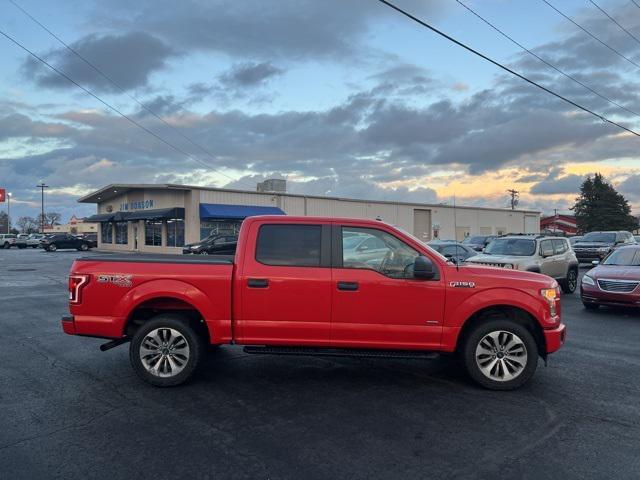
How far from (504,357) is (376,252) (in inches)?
71.6

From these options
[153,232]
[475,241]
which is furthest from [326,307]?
[153,232]

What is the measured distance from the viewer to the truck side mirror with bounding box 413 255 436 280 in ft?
17.3

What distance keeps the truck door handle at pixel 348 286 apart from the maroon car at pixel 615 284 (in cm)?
804

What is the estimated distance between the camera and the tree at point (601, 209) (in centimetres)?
7025

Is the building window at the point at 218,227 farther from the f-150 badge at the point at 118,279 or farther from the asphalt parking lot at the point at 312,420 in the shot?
the f-150 badge at the point at 118,279

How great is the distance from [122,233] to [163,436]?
45.7 metres

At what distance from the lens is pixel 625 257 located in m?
11.8

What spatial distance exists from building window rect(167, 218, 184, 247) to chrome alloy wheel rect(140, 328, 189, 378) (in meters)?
33.3

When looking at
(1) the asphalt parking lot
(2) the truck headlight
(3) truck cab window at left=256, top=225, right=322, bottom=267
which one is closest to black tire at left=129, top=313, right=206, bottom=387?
(1) the asphalt parking lot

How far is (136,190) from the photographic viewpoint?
1684 inches

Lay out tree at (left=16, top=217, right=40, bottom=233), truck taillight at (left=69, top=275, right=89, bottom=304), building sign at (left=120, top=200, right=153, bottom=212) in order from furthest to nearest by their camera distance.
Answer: tree at (left=16, top=217, right=40, bottom=233)
building sign at (left=120, top=200, right=153, bottom=212)
truck taillight at (left=69, top=275, right=89, bottom=304)

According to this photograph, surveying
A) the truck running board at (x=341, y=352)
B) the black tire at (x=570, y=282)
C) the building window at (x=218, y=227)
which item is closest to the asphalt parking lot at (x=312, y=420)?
the truck running board at (x=341, y=352)

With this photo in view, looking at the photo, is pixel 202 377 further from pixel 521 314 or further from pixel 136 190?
pixel 136 190

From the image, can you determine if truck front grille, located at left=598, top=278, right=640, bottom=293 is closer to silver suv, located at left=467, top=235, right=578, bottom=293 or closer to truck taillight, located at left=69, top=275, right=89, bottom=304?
silver suv, located at left=467, top=235, right=578, bottom=293
